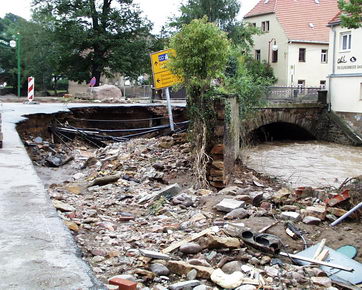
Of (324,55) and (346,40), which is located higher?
(324,55)

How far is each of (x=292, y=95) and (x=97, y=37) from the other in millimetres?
14004

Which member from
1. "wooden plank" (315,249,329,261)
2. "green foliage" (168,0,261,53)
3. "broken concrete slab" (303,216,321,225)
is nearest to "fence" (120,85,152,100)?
"green foliage" (168,0,261,53)

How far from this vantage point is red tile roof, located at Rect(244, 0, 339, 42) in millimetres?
44281

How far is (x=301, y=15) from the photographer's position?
45938 millimetres

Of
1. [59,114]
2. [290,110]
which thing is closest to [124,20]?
[290,110]

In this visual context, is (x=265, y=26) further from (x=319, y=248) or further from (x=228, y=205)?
(x=319, y=248)

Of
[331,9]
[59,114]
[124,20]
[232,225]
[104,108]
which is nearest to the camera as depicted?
A: [232,225]

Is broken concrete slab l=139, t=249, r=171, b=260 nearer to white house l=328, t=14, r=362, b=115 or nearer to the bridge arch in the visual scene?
the bridge arch

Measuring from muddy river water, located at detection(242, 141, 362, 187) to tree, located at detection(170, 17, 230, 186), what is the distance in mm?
2149

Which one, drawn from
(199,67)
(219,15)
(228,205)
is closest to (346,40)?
(219,15)

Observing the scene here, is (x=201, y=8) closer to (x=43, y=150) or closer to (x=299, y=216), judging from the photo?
(x=43, y=150)

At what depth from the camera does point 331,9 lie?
157 feet

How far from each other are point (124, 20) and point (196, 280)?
3410 cm

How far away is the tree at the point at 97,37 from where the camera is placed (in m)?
35.3
